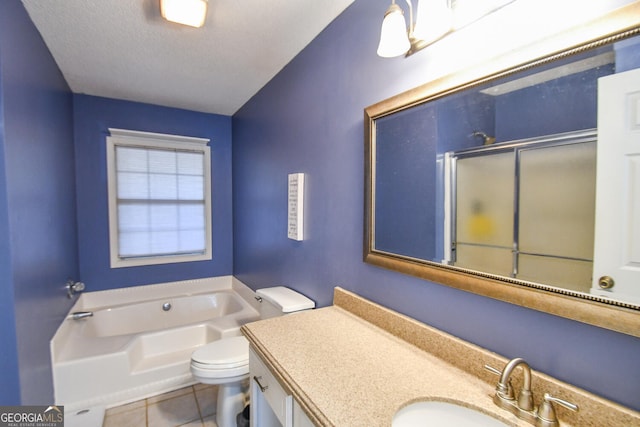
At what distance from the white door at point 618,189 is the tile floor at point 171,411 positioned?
88.8 inches

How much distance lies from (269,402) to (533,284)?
3.25 ft

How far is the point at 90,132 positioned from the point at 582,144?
3.61 metres

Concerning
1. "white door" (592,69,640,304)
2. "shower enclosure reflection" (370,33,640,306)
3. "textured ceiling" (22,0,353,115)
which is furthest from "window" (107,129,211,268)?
"white door" (592,69,640,304)

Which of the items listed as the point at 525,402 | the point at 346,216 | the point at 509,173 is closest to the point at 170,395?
the point at 346,216

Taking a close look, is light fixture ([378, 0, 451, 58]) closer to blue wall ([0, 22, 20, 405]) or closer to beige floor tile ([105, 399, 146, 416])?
blue wall ([0, 22, 20, 405])

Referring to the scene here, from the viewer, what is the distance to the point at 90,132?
8.93 ft

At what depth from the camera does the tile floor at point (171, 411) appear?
189cm

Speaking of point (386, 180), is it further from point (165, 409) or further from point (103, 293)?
point (103, 293)

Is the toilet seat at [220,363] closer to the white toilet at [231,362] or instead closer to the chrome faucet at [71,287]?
the white toilet at [231,362]

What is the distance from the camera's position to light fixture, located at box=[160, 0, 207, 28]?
1.39 m

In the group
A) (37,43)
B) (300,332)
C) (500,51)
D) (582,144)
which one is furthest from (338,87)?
(37,43)

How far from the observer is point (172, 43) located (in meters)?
1.84

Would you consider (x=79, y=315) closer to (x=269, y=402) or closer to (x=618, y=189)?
(x=269, y=402)

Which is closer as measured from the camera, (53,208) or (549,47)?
(549,47)
